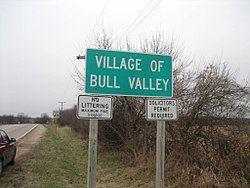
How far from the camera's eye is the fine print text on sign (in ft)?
18.3

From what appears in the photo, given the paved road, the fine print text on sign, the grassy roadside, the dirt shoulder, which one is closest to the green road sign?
the fine print text on sign

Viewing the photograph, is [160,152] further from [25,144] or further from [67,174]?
[25,144]

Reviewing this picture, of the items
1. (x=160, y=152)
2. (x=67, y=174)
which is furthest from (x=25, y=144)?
(x=160, y=152)

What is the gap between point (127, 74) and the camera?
543 centimetres

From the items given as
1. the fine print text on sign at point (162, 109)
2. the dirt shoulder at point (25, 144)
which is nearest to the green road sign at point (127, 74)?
the fine print text on sign at point (162, 109)

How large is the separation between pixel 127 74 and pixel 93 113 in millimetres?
800

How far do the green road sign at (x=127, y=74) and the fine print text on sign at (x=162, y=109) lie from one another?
0.35 ft

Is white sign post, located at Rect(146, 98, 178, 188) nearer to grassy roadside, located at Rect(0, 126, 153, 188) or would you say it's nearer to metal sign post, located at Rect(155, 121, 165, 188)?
metal sign post, located at Rect(155, 121, 165, 188)

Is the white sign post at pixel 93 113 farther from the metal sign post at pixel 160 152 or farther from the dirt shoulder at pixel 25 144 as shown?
the dirt shoulder at pixel 25 144

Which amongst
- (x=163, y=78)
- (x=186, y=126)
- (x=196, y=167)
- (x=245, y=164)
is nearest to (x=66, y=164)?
(x=186, y=126)

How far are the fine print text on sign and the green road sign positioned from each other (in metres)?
0.11

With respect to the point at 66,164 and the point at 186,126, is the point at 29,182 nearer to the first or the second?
the point at 66,164

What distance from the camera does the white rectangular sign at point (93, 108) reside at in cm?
510

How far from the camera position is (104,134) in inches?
778
